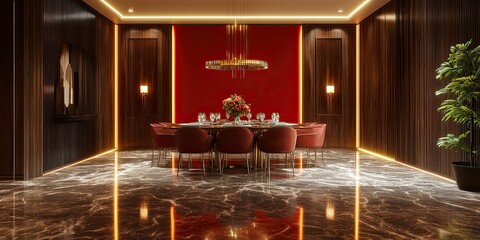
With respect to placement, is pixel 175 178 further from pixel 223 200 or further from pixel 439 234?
pixel 439 234

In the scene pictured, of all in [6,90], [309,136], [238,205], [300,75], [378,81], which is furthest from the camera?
[300,75]

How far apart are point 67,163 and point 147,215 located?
424 centimetres

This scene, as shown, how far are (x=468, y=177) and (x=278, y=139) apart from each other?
8.64 ft

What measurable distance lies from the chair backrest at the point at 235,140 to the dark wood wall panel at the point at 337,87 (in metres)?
4.78

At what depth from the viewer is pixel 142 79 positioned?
1080 cm

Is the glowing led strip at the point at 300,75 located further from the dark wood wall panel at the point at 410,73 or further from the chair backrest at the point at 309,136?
the chair backrest at the point at 309,136

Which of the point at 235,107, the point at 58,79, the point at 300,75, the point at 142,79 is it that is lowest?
the point at 235,107

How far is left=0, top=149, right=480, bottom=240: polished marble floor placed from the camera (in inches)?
136

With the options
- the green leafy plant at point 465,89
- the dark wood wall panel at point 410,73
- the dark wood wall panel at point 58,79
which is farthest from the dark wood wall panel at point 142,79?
the green leafy plant at point 465,89

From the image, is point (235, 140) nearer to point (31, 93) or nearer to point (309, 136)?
point (309, 136)

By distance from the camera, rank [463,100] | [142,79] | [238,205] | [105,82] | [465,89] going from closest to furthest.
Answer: [238,205] < [465,89] < [463,100] < [105,82] < [142,79]

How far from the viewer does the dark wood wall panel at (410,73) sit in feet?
20.0

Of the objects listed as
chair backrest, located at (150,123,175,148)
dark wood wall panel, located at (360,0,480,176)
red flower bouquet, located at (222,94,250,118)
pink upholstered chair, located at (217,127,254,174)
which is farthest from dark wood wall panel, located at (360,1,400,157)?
chair backrest, located at (150,123,175,148)

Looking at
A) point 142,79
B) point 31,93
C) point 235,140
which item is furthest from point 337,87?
point 31,93
